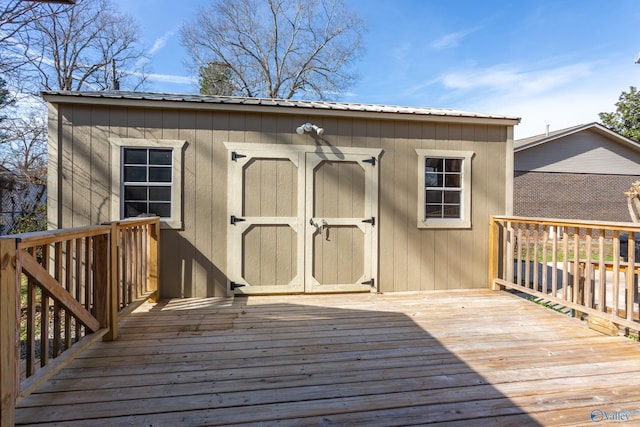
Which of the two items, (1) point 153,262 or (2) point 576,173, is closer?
(1) point 153,262

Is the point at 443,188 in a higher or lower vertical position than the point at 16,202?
higher

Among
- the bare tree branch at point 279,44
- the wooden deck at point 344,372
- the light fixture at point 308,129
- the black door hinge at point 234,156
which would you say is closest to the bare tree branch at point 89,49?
the bare tree branch at point 279,44

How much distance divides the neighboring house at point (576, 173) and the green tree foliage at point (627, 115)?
7.18m

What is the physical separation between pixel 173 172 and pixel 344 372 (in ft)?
10.1

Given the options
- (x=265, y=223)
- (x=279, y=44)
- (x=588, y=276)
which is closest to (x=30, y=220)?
(x=265, y=223)

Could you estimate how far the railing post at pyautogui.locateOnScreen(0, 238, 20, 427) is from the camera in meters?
1.39

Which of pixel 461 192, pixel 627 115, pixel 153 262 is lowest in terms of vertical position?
pixel 153 262

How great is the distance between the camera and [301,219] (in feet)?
13.5

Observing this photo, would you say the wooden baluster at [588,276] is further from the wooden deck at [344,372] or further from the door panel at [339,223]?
the door panel at [339,223]

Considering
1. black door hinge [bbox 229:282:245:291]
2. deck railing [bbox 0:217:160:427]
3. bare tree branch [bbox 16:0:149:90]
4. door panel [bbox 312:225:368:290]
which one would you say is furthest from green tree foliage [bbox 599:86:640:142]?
bare tree branch [bbox 16:0:149:90]

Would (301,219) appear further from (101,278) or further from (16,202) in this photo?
(16,202)

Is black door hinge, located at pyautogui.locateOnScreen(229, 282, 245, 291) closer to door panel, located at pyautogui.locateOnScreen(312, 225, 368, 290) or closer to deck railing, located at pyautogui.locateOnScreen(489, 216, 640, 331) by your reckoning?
door panel, located at pyautogui.locateOnScreen(312, 225, 368, 290)

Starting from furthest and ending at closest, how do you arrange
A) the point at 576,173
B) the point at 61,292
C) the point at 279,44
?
the point at 279,44 < the point at 576,173 < the point at 61,292

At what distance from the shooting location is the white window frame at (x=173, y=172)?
3820 mm
